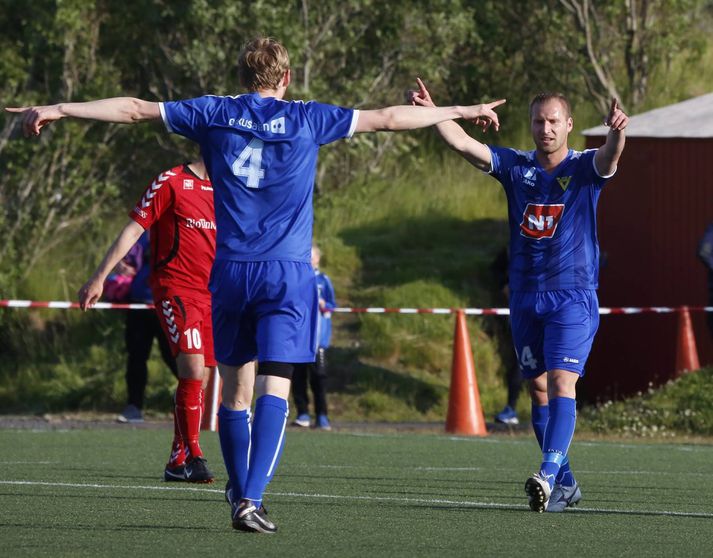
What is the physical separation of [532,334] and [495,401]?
10731mm

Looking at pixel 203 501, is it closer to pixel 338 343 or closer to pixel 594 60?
pixel 338 343

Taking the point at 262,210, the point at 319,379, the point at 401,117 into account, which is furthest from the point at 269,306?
the point at 319,379

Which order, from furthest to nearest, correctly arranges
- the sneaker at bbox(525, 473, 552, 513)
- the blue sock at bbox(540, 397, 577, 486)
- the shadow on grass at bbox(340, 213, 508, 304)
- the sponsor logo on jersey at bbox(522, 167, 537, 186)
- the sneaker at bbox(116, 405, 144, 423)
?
the shadow on grass at bbox(340, 213, 508, 304) → the sneaker at bbox(116, 405, 144, 423) → the sponsor logo on jersey at bbox(522, 167, 537, 186) → the blue sock at bbox(540, 397, 577, 486) → the sneaker at bbox(525, 473, 552, 513)

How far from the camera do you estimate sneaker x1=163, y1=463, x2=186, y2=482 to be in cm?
955

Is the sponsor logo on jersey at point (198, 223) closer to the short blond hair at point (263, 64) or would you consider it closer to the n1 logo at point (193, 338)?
the n1 logo at point (193, 338)

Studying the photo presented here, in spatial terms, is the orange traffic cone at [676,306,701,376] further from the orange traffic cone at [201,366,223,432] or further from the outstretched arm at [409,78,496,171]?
the outstretched arm at [409,78,496,171]

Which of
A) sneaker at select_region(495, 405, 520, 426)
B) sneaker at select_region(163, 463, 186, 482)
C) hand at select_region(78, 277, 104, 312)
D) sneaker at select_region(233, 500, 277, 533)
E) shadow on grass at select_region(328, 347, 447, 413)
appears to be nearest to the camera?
sneaker at select_region(233, 500, 277, 533)

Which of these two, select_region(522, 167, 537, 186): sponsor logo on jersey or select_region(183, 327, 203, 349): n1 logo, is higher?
select_region(522, 167, 537, 186): sponsor logo on jersey

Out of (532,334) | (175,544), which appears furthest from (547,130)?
(175,544)

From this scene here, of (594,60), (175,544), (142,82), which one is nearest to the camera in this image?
(175,544)

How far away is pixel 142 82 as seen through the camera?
22.8 m

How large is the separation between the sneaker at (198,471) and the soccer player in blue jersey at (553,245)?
200 cm

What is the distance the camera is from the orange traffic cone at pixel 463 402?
1571cm

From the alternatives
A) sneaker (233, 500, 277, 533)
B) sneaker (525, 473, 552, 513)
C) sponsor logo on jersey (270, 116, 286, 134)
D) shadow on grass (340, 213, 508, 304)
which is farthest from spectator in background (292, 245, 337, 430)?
sneaker (233, 500, 277, 533)
